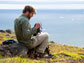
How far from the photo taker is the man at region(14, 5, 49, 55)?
11680 millimetres

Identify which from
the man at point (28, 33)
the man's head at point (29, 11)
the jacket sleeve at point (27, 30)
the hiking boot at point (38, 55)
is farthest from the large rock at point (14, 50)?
the man's head at point (29, 11)

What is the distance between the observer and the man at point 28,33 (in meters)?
11.7

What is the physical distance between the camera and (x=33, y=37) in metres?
12.4

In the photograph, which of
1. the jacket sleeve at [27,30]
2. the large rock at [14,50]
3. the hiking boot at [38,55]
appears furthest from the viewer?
the hiking boot at [38,55]

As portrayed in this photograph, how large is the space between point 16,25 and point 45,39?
1.70 meters

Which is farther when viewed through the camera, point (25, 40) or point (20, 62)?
point (25, 40)

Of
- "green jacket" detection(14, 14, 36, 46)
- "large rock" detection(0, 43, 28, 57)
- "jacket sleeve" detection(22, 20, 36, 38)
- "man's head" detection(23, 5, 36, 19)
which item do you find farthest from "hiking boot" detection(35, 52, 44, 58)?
"man's head" detection(23, 5, 36, 19)

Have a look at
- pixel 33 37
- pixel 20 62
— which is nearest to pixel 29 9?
pixel 33 37

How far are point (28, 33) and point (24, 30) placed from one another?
0.76ft

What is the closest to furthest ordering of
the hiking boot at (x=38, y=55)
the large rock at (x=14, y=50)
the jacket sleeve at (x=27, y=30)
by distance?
1. the jacket sleeve at (x=27, y=30)
2. the large rock at (x=14, y=50)
3. the hiking boot at (x=38, y=55)

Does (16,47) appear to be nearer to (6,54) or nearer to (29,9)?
(6,54)

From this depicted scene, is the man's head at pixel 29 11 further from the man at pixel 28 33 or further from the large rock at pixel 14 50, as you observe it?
the large rock at pixel 14 50

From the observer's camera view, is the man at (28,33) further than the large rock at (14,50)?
No

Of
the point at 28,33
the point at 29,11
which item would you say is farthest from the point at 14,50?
the point at 29,11
